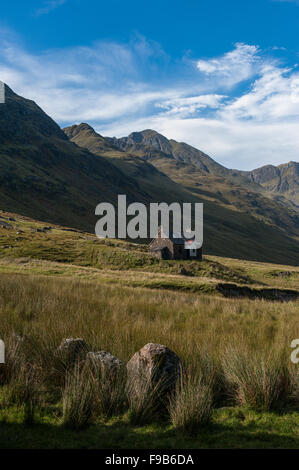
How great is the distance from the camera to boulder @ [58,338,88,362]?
5902 millimetres

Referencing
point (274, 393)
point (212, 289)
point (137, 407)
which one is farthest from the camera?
point (212, 289)

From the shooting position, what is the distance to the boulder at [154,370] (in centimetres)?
499

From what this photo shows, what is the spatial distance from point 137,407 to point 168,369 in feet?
2.98

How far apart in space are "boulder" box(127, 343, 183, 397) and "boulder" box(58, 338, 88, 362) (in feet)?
3.28

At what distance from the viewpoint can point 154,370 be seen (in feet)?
16.9

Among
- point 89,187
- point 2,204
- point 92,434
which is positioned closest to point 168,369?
point 92,434

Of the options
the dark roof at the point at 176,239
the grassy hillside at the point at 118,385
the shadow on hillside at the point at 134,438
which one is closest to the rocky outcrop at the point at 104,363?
the grassy hillside at the point at 118,385

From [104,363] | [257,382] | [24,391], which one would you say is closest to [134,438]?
[104,363]

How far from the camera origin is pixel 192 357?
250 inches

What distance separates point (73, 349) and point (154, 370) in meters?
1.75

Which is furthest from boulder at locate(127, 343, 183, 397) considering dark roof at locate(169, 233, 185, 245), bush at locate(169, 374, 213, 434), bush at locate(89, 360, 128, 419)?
dark roof at locate(169, 233, 185, 245)

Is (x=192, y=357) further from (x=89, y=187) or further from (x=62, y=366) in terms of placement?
(x=89, y=187)

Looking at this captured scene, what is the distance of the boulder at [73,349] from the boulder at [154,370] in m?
1.00

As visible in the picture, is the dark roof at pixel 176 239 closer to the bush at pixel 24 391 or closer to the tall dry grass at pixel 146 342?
the tall dry grass at pixel 146 342
